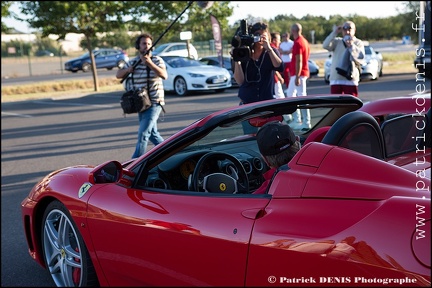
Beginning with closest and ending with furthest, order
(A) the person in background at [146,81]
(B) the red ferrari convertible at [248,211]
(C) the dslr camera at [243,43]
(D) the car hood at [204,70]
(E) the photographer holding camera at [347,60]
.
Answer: (B) the red ferrari convertible at [248,211]
(C) the dslr camera at [243,43]
(A) the person in background at [146,81]
(E) the photographer holding camera at [347,60]
(D) the car hood at [204,70]

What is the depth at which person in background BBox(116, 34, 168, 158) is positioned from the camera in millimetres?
6609

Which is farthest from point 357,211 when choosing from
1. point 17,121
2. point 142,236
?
point 17,121

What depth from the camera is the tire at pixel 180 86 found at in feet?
59.3

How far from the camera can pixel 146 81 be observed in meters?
6.80

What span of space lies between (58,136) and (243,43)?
20.6 ft

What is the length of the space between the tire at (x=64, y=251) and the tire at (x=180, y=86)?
47.5ft

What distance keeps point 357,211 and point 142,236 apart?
47.1 inches

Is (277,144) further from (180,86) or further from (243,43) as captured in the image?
(180,86)

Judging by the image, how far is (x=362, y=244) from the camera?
209cm

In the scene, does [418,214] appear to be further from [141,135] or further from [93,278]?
[141,135]

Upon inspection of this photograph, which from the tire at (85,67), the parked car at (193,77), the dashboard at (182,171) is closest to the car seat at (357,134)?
the dashboard at (182,171)

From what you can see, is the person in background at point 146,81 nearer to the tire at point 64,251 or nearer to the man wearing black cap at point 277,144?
the tire at point 64,251

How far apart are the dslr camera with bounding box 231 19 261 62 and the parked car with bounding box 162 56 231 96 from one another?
38.4 ft

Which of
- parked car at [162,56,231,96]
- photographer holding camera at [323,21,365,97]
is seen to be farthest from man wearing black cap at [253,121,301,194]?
parked car at [162,56,231,96]
